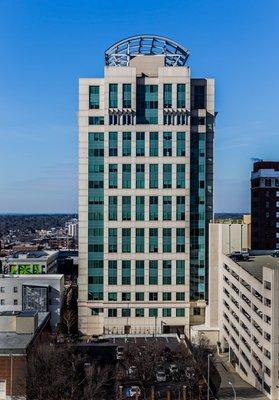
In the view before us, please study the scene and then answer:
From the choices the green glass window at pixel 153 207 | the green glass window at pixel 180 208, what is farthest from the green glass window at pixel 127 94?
the green glass window at pixel 180 208

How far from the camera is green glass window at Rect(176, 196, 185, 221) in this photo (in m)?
82.1

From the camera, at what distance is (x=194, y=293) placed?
8281cm

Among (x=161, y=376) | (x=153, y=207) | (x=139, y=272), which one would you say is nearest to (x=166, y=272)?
(x=139, y=272)

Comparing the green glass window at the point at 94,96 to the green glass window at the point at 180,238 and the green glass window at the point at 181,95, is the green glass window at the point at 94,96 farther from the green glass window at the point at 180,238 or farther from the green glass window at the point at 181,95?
the green glass window at the point at 180,238

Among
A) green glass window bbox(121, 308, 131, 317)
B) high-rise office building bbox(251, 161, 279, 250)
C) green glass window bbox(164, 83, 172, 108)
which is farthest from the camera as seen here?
high-rise office building bbox(251, 161, 279, 250)

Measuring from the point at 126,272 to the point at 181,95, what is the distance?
29.0 meters

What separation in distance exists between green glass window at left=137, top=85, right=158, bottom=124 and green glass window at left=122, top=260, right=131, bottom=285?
72.6 feet

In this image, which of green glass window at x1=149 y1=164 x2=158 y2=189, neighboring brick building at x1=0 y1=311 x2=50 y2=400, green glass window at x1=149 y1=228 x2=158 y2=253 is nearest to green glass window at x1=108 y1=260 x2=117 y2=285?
green glass window at x1=149 y1=228 x2=158 y2=253

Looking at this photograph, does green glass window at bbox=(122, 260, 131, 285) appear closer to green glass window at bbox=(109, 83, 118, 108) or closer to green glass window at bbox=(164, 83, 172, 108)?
green glass window at bbox=(109, 83, 118, 108)

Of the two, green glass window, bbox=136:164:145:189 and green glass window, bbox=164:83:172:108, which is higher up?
green glass window, bbox=164:83:172:108

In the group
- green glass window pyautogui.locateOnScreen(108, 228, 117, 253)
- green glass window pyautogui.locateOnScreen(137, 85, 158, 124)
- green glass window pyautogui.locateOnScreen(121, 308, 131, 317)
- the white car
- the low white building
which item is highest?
green glass window pyautogui.locateOnScreen(137, 85, 158, 124)

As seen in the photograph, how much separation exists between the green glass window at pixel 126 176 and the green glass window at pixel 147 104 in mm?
7384

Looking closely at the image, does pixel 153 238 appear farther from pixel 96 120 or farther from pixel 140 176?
pixel 96 120

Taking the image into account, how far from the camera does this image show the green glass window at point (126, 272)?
82000 millimetres
